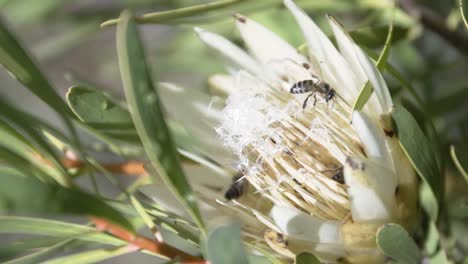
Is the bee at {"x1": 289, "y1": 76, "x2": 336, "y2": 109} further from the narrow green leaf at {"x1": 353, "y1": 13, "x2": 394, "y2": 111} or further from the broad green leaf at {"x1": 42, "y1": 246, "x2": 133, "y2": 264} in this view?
the broad green leaf at {"x1": 42, "y1": 246, "x2": 133, "y2": 264}

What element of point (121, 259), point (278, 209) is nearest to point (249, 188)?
point (278, 209)

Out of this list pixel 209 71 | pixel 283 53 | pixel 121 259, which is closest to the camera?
pixel 283 53

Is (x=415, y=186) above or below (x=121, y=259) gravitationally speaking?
below

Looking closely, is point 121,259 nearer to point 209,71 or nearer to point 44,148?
point 209,71

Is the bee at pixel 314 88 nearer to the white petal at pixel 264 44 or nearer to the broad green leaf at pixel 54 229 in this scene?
the white petal at pixel 264 44

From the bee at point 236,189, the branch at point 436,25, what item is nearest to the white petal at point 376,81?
the bee at point 236,189

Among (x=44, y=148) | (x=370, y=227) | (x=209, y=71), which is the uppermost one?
(x=209, y=71)

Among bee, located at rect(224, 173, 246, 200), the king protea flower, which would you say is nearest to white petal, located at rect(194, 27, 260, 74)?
the king protea flower
